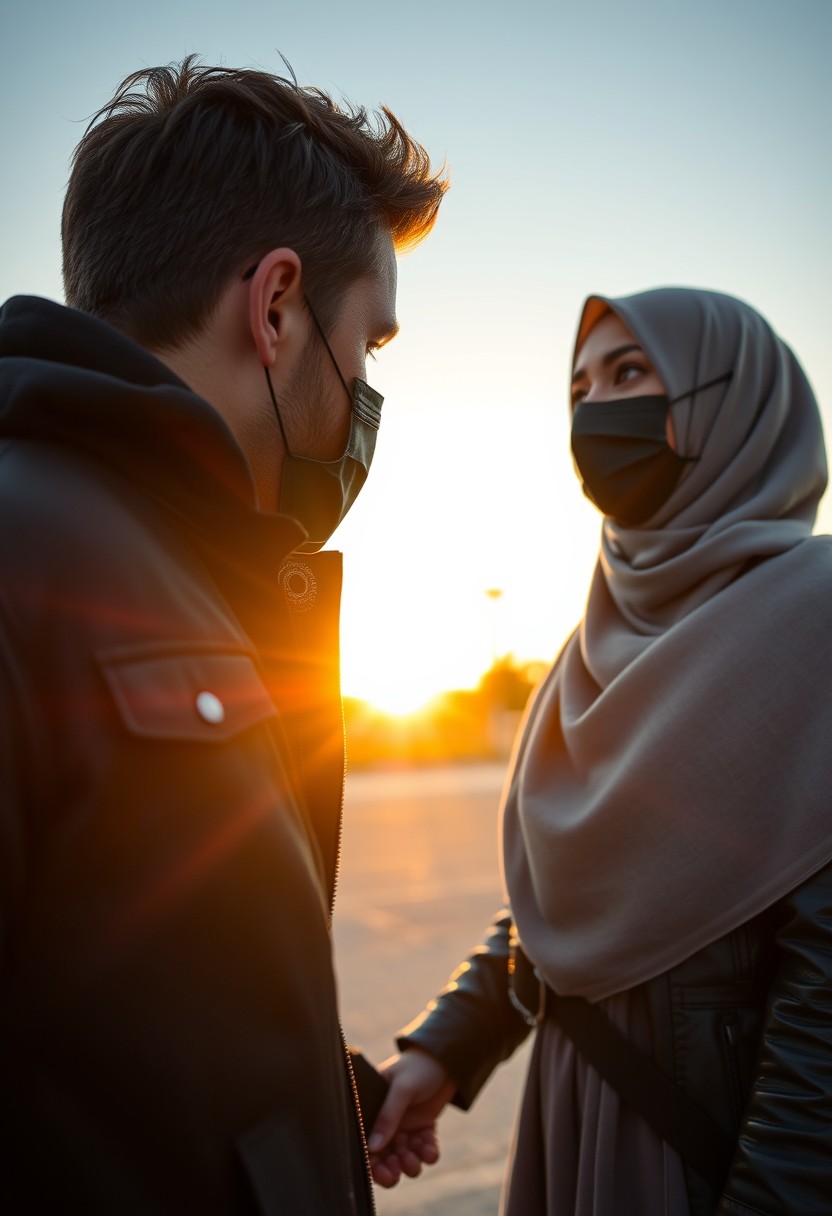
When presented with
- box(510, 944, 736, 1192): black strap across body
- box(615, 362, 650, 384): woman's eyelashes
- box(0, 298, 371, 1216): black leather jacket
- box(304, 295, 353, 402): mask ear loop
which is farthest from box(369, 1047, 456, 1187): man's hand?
box(615, 362, 650, 384): woman's eyelashes

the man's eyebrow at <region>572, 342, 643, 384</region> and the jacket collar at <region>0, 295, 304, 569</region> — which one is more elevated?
the man's eyebrow at <region>572, 342, 643, 384</region>

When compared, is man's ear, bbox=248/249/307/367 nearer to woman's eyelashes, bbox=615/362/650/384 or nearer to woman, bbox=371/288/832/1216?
woman, bbox=371/288/832/1216

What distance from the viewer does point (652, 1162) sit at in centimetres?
160

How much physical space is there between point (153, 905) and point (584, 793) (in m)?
1.24

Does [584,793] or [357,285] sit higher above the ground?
[357,285]

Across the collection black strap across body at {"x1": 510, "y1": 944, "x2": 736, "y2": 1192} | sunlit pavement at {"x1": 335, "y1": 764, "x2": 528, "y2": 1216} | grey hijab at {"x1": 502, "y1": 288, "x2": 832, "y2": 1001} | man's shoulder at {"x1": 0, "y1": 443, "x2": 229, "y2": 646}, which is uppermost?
man's shoulder at {"x1": 0, "y1": 443, "x2": 229, "y2": 646}

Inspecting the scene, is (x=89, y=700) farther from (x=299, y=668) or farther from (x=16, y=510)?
(x=299, y=668)

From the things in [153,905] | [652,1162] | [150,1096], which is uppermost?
[153,905]

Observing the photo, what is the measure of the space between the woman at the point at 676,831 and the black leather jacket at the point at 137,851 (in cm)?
84

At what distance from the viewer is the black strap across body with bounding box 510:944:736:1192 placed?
1524mm

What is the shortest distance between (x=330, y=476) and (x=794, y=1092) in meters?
1.19

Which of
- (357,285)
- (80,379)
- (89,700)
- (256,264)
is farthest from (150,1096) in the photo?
(357,285)

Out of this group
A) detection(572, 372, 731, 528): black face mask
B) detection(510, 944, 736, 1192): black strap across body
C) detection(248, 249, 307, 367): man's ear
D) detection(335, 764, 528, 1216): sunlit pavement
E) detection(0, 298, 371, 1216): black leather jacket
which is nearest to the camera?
detection(0, 298, 371, 1216): black leather jacket

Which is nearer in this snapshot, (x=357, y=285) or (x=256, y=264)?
(x=256, y=264)
